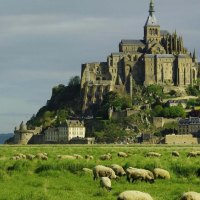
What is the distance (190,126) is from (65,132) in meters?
23.4

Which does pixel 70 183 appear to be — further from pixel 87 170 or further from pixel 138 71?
pixel 138 71

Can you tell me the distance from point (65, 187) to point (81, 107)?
121m

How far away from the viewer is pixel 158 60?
5876 inches

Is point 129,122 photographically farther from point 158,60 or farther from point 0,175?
point 0,175

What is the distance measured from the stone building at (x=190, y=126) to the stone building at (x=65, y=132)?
63.1ft

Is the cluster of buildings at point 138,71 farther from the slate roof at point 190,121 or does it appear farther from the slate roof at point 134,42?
the slate roof at point 190,121

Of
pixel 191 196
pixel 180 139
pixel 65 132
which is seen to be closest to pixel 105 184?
pixel 191 196

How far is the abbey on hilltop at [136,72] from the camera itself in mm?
147250

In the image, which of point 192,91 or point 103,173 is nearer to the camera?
point 103,173

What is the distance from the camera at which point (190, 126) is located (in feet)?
391

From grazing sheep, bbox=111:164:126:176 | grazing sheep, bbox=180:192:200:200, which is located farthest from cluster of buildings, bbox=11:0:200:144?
grazing sheep, bbox=180:192:200:200

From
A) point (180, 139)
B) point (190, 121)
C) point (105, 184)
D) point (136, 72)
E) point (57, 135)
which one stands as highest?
point (136, 72)

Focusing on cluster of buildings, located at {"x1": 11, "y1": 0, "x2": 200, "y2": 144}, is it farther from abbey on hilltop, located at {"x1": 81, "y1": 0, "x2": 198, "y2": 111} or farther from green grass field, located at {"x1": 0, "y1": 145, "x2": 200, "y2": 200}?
green grass field, located at {"x1": 0, "y1": 145, "x2": 200, "y2": 200}

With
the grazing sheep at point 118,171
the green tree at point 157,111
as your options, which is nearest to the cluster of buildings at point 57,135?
the green tree at point 157,111
